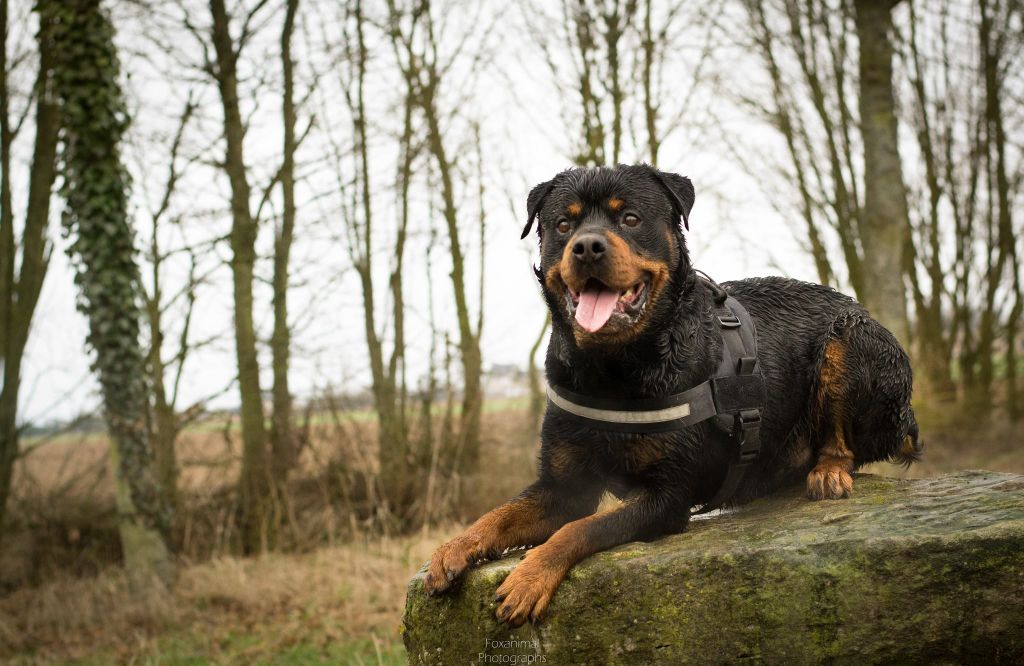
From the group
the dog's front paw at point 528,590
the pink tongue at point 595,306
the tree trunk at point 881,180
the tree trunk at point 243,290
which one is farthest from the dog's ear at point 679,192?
the tree trunk at point 243,290

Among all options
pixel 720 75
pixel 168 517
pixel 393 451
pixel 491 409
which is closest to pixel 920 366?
pixel 720 75

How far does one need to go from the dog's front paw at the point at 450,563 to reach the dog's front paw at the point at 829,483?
1436mm

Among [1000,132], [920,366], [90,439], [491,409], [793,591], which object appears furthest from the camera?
[920,366]

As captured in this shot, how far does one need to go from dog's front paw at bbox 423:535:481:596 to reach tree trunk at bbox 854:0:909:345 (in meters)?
6.49

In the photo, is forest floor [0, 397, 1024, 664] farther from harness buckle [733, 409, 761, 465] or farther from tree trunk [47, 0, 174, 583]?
harness buckle [733, 409, 761, 465]

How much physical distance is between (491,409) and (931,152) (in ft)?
32.8

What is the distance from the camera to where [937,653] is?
269 cm

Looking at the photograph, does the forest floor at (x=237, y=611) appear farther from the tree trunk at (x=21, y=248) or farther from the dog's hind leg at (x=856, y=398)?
the dog's hind leg at (x=856, y=398)

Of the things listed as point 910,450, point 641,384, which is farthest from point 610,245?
point 910,450

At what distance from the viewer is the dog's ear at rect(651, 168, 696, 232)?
10.3ft

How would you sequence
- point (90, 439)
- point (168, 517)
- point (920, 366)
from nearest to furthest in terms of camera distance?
point (168, 517)
point (90, 439)
point (920, 366)

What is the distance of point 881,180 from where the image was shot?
8.17 metres

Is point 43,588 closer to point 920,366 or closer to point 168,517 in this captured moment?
point 168,517

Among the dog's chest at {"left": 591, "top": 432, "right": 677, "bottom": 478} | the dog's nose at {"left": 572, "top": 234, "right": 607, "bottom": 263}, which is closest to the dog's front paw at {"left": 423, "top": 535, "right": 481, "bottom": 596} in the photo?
the dog's chest at {"left": 591, "top": 432, "right": 677, "bottom": 478}
